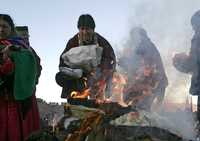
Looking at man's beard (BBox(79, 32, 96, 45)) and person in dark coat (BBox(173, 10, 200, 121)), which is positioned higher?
man's beard (BBox(79, 32, 96, 45))

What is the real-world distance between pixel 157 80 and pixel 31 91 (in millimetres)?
7275

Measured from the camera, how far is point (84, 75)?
9.70 meters

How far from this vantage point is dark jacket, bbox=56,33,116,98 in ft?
31.9

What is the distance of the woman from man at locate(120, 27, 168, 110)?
20.6 ft

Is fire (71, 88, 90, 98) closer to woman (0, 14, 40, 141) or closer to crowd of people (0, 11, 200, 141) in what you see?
crowd of people (0, 11, 200, 141)

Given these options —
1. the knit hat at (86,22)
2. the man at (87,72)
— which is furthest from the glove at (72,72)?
the knit hat at (86,22)

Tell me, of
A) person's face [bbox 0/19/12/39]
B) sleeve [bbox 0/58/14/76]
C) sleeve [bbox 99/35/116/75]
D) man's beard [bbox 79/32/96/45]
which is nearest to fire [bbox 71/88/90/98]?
sleeve [bbox 99/35/116/75]

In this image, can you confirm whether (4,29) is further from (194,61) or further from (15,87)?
(194,61)

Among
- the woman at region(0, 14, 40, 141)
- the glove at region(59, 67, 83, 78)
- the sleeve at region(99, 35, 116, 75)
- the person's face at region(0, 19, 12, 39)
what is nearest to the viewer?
the woman at region(0, 14, 40, 141)

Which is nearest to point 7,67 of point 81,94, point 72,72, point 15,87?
point 15,87

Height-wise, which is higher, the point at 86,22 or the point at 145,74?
the point at 86,22

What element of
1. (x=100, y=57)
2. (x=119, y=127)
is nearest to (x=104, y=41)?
(x=100, y=57)

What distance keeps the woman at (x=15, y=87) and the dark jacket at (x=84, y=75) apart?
331 centimetres

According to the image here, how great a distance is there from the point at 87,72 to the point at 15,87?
3627mm
